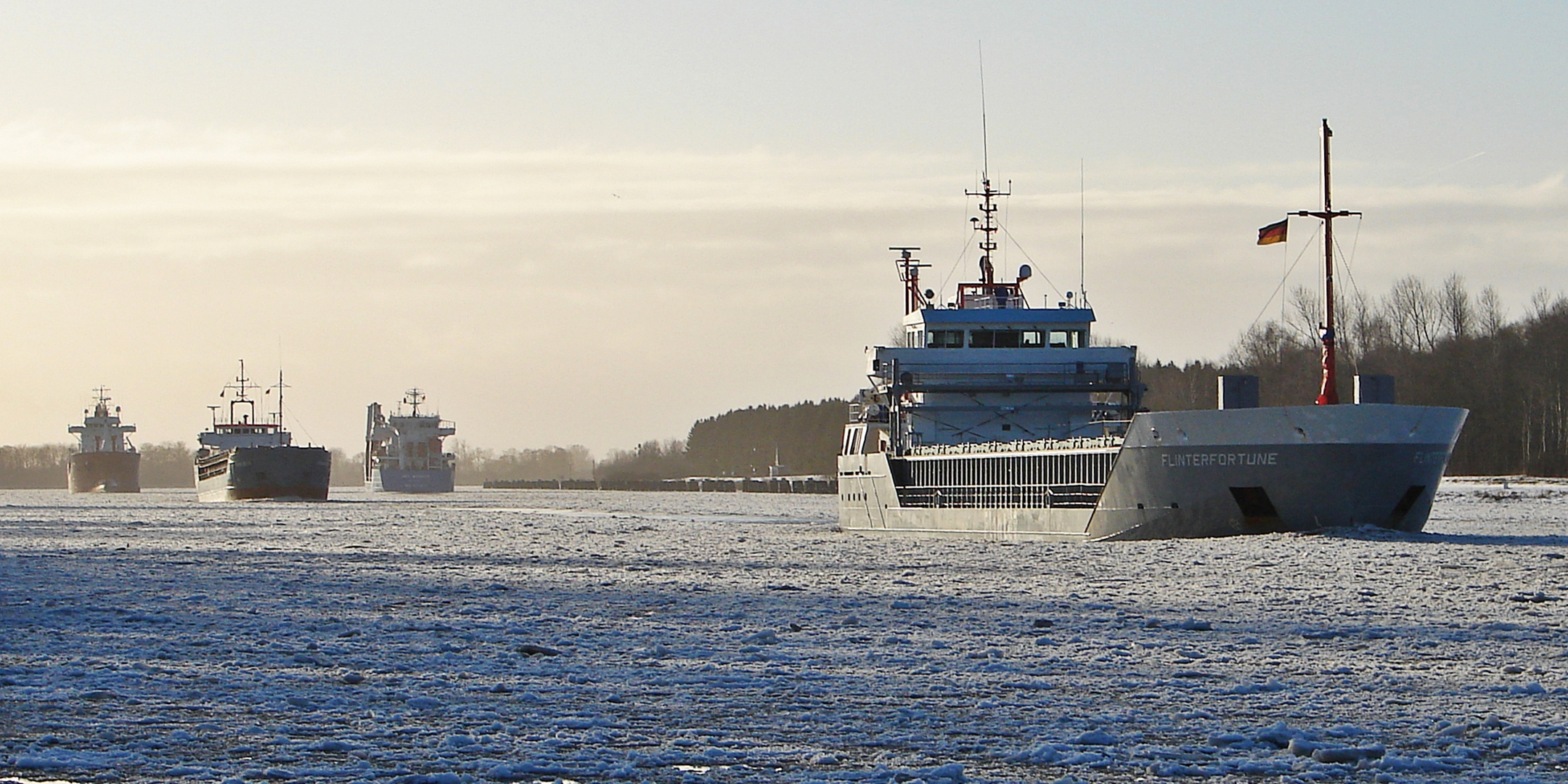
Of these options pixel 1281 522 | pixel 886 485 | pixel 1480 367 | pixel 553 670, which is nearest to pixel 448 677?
pixel 553 670

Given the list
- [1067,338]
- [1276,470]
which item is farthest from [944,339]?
[1276,470]

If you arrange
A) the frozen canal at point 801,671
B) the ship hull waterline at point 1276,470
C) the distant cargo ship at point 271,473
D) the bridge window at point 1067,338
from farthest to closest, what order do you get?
the distant cargo ship at point 271,473 < the bridge window at point 1067,338 < the ship hull waterline at point 1276,470 < the frozen canal at point 801,671

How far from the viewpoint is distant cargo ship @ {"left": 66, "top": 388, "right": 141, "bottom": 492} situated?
134 metres

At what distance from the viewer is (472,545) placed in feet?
112

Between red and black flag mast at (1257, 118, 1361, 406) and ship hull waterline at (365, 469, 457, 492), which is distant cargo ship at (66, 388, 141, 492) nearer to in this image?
ship hull waterline at (365, 469, 457, 492)

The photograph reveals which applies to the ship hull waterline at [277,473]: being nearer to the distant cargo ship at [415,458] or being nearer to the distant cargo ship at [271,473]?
the distant cargo ship at [271,473]

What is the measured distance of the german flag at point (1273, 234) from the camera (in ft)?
99.0

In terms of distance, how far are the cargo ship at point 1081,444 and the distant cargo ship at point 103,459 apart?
10256 centimetres

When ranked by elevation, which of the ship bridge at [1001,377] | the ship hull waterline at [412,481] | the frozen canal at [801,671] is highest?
the ship bridge at [1001,377]

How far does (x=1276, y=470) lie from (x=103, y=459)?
406 ft

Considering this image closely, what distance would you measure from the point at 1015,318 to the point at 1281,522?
12.2 metres

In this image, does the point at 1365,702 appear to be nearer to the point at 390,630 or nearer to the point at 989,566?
the point at 390,630

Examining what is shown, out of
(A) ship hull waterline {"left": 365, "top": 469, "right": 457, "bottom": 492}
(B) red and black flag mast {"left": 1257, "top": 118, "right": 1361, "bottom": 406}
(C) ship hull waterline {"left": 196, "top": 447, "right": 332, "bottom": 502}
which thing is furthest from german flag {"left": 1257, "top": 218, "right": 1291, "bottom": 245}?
(A) ship hull waterline {"left": 365, "top": 469, "right": 457, "bottom": 492}

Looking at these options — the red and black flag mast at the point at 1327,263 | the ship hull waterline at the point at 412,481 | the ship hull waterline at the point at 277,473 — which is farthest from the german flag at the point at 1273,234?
the ship hull waterline at the point at 412,481
